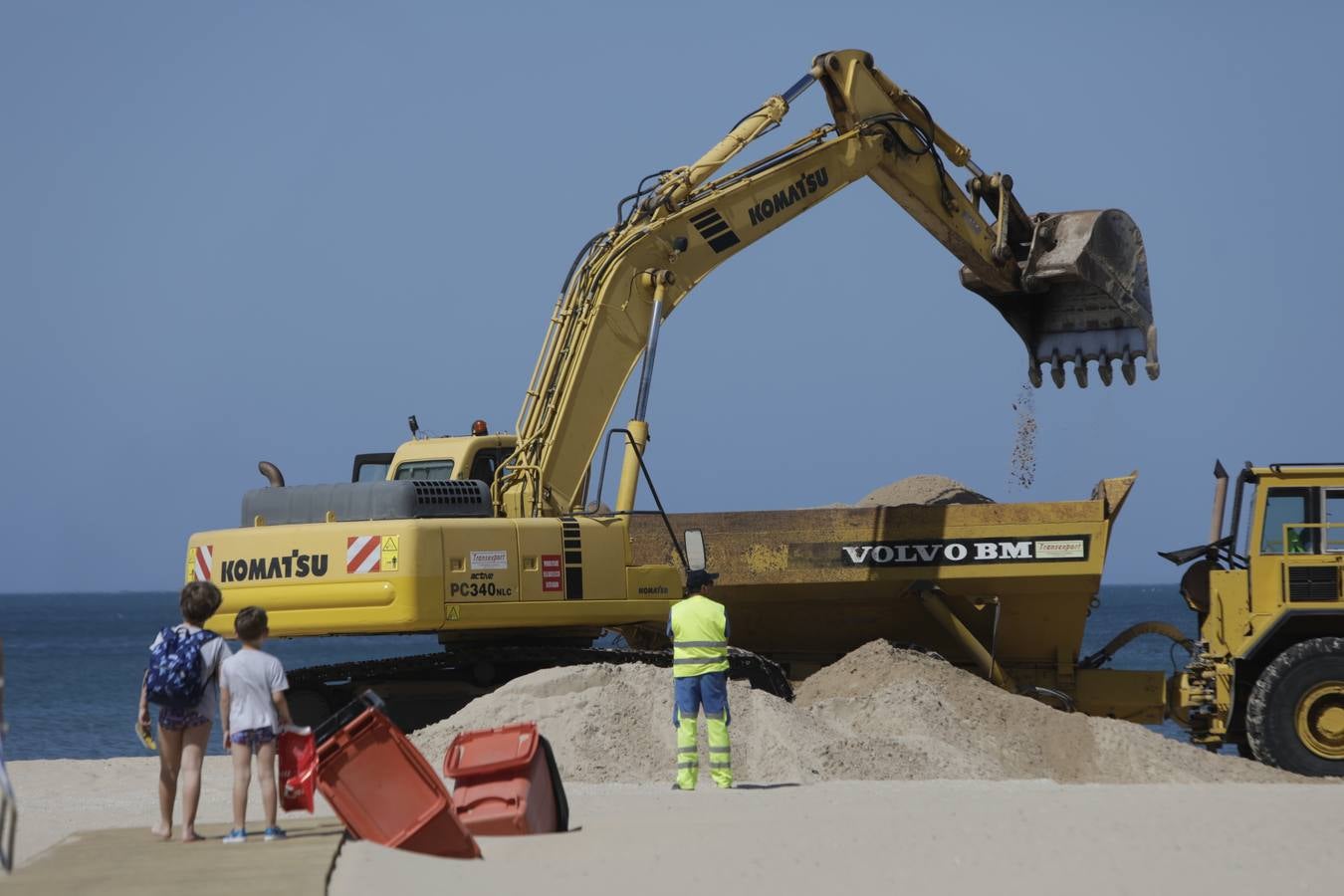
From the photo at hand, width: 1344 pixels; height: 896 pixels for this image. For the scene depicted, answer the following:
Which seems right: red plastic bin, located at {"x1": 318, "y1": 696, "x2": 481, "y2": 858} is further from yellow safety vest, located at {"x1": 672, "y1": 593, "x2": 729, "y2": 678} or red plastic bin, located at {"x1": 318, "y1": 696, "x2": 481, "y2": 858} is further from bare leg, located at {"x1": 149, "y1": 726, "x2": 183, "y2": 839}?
yellow safety vest, located at {"x1": 672, "y1": 593, "x2": 729, "y2": 678}

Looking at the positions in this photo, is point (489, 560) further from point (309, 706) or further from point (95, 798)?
point (95, 798)

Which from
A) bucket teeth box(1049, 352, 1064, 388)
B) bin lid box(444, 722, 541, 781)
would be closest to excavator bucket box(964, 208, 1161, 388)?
bucket teeth box(1049, 352, 1064, 388)

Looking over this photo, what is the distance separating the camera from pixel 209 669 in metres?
9.34

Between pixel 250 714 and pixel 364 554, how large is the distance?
464 cm

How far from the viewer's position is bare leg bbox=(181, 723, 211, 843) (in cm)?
932

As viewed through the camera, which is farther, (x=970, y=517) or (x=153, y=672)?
(x=970, y=517)


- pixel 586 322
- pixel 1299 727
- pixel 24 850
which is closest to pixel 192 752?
pixel 24 850

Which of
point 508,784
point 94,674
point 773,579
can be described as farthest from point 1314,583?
point 94,674

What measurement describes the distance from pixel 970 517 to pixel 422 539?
5.55 metres

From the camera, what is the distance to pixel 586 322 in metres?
15.6

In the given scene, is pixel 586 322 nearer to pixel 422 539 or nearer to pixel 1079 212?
pixel 422 539

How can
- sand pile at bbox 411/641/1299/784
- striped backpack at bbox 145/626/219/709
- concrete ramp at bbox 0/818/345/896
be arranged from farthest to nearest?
sand pile at bbox 411/641/1299/784
striped backpack at bbox 145/626/219/709
concrete ramp at bbox 0/818/345/896

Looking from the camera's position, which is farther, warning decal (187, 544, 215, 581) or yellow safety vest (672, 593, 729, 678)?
warning decal (187, 544, 215, 581)

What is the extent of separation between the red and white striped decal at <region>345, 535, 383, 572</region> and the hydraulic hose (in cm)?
670
